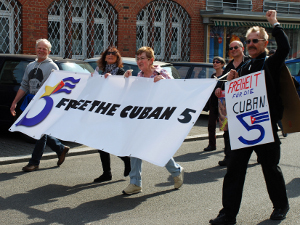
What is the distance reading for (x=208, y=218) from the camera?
4.91 m

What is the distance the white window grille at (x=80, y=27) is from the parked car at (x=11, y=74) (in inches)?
222

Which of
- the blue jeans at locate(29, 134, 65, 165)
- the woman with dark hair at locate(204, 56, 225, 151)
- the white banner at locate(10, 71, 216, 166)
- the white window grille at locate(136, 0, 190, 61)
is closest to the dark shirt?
the white banner at locate(10, 71, 216, 166)

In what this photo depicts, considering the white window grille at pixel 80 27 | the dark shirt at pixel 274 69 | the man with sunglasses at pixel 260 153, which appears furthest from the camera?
the white window grille at pixel 80 27

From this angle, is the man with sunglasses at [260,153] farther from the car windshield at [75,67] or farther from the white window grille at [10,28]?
the white window grille at [10,28]

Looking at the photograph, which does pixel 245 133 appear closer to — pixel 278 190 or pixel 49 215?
pixel 278 190

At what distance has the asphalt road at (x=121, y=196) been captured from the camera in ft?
16.0

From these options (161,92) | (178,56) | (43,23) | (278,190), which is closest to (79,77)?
(161,92)

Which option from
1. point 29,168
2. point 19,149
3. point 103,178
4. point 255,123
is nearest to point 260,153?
point 255,123

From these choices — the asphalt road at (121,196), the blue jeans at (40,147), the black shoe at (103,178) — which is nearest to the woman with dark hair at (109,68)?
the black shoe at (103,178)

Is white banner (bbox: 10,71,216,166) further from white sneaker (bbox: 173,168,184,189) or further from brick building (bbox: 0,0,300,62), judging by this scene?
brick building (bbox: 0,0,300,62)

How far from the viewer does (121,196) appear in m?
5.70

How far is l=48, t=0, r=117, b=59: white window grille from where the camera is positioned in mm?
15039

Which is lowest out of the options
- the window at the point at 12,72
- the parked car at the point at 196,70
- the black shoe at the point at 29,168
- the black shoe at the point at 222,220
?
the black shoe at the point at 29,168

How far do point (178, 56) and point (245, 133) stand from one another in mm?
14174
